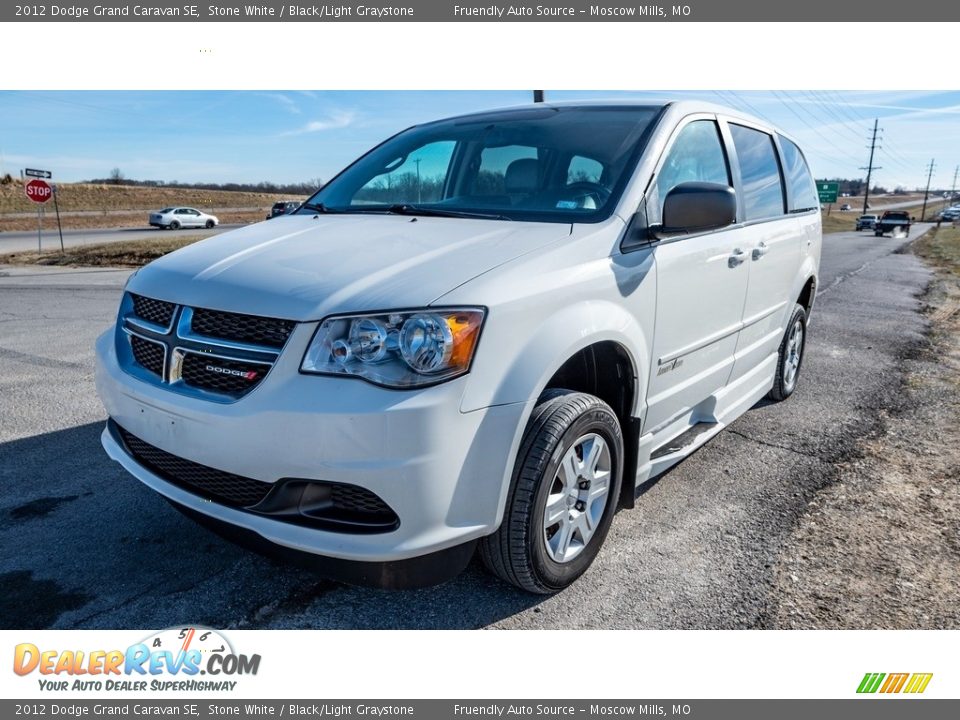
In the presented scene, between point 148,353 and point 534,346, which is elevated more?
point 534,346

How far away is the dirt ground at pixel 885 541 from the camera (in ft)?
8.66

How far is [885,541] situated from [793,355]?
241cm

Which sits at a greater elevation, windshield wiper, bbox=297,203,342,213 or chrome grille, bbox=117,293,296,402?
windshield wiper, bbox=297,203,342,213

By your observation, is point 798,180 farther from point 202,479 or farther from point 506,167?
point 202,479

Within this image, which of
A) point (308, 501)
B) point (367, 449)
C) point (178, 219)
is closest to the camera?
point (367, 449)

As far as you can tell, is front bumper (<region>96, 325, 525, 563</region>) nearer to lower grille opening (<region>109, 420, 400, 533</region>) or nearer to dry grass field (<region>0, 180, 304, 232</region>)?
lower grille opening (<region>109, 420, 400, 533</region>)

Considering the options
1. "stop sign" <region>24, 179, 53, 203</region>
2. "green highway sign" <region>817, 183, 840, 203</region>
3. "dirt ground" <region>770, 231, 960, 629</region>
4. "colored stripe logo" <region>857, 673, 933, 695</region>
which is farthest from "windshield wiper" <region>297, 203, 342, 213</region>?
"green highway sign" <region>817, 183, 840, 203</region>

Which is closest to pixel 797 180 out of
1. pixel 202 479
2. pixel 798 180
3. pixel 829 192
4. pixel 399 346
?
pixel 798 180

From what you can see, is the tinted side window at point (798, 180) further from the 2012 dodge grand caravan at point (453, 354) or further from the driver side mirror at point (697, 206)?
the driver side mirror at point (697, 206)

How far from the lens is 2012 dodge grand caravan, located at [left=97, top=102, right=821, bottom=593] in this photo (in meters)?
2.13

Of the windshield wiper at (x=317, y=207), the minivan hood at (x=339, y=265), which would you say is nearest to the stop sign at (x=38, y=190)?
the windshield wiper at (x=317, y=207)

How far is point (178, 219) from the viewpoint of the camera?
4072 centimetres

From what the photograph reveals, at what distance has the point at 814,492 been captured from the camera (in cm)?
368

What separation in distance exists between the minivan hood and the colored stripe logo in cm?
186
